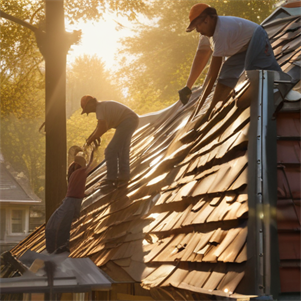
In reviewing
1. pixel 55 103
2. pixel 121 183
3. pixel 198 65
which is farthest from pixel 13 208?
pixel 198 65

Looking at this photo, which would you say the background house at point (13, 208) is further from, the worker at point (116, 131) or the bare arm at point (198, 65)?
the bare arm at point (198, 65)

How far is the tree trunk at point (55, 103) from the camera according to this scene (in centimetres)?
1026

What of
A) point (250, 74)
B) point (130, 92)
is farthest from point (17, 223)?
point (250, 74)

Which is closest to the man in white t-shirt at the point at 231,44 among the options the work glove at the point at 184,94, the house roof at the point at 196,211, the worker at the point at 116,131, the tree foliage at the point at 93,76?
the house roof at the point at 196,211

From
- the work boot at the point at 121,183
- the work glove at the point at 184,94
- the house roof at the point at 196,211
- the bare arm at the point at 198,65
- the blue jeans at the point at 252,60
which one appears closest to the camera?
the house roof at the point at 196,211

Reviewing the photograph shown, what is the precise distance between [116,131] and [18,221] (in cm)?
3118

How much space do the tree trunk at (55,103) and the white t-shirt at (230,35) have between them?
18.4ft

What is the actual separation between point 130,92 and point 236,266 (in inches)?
1305

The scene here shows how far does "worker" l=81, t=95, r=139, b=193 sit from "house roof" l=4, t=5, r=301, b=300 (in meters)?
0.27

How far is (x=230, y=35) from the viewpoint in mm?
5207

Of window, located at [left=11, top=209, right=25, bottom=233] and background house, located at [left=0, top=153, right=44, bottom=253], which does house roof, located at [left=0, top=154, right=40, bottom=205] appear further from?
window, located at [left=11, top=209, right=25, bottom=233]

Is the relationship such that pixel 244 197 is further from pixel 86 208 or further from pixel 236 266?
pixel 86 208

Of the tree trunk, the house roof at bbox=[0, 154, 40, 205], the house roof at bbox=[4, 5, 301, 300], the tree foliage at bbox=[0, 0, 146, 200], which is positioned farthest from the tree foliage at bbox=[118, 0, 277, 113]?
the house roof at bbox=[4, 5, 301, 300]

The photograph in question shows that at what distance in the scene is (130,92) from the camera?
36188mm
